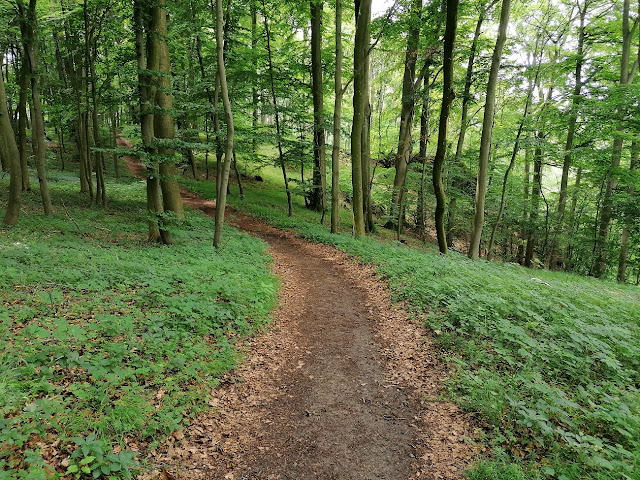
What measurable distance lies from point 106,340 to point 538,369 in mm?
6373

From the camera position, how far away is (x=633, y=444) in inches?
146

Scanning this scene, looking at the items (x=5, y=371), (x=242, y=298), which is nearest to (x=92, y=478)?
(x=5, y=371)

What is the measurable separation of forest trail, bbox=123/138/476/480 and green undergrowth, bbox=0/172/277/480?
1.28ft

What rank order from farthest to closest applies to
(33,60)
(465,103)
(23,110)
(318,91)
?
1. (318,91)
2. (465,103)
3. (23,110)
4. (33,60)

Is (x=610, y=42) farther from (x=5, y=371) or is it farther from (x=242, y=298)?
(x=5, y=371)

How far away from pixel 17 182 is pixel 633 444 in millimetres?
13956

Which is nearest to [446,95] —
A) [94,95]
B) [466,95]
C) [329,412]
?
[466,95]

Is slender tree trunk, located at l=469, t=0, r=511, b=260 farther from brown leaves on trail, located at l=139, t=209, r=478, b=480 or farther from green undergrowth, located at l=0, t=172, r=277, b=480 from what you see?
green undergrowth, located at l=0, t=172, r=277, b=480

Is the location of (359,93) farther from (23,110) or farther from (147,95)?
(23,110)

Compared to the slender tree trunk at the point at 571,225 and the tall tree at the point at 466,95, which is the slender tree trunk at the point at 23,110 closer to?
the tall tree at the point at 466,95

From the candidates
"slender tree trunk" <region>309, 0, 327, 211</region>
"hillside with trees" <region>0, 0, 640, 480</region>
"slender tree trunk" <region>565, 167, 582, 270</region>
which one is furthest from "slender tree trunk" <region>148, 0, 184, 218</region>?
"slender tree trunk" <region>565, 167, 582, 270</region>

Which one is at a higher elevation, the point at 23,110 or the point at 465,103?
the point at 465,103

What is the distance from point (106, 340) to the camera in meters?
4.83

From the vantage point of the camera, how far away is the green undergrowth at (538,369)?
3723 millimetres
